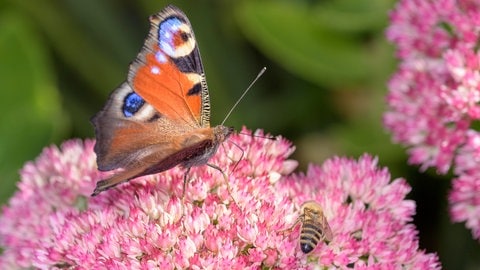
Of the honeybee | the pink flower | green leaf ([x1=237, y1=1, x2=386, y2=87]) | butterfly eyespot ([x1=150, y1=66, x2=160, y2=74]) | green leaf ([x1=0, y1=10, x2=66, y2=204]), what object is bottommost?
the honeybee

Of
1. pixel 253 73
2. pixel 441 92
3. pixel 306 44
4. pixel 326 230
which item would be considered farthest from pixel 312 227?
pixel 253 73

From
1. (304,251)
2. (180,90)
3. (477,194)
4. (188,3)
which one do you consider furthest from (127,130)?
(188,3)

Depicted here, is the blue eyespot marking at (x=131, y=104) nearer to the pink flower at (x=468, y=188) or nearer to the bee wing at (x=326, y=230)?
the bee wing at (x=326, y=230)

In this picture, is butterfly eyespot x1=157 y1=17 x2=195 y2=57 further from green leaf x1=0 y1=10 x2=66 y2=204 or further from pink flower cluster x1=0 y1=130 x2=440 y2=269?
green leaf x1=0 y1=10 x2=66 y2=204

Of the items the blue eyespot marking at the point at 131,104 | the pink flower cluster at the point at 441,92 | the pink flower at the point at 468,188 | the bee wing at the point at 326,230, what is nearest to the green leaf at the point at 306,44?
the pink flower cluster at the point at 441,92

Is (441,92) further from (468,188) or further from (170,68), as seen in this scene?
(170,68)

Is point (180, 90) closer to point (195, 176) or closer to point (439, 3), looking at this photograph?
point (195, 176)

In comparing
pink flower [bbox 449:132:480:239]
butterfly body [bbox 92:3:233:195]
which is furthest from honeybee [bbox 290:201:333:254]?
pink flower [bbox 449:132:480:239]
